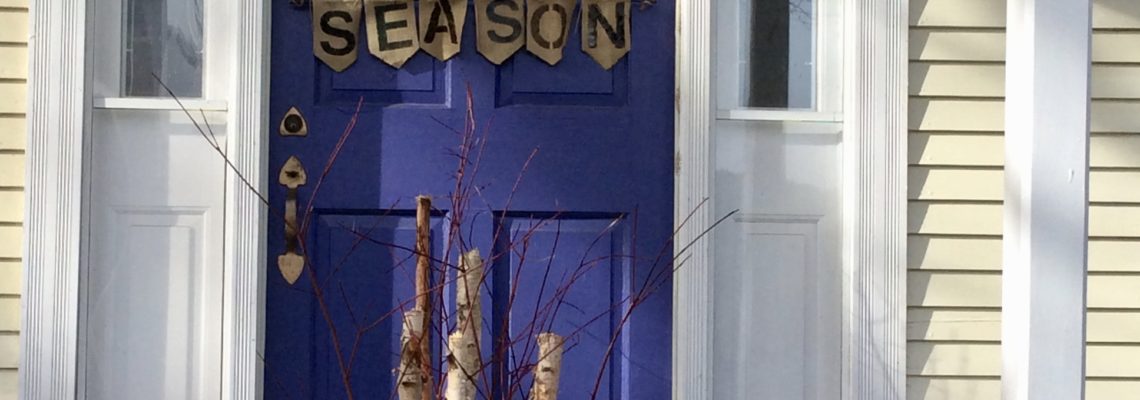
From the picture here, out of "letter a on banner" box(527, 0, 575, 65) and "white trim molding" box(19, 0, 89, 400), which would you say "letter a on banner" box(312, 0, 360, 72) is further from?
"white trim molding" box(19, 0, 89, 400)

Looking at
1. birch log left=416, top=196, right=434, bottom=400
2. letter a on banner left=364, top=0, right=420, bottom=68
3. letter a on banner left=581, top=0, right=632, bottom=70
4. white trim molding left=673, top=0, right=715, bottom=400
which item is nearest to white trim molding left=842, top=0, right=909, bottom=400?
white trim molding left=673, top=0, right=715, bottom=400

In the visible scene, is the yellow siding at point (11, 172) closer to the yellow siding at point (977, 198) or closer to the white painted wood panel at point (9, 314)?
the white painted wood panel at point (9, 314)

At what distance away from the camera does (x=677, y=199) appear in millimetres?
3148

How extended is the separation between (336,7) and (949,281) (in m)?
1.65

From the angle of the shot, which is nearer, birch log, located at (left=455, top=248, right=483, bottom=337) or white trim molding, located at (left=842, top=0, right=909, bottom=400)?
birch log, located at (left=455, top=248, right=483, bottom=337)

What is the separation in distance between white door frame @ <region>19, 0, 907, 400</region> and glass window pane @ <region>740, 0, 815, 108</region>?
103mm

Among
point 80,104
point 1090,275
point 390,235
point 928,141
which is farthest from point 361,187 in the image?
point 1090,275

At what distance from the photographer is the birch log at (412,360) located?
83.7 inches

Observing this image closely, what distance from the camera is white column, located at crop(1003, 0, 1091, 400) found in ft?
8.39

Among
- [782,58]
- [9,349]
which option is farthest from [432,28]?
[9,349]

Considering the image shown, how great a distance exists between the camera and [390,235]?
10.4 ft

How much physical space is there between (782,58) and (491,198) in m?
0.81

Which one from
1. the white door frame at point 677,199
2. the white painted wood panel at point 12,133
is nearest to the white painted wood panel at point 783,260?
the white door frame at point 677,199

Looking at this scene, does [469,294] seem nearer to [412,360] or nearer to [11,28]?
[412,360]
